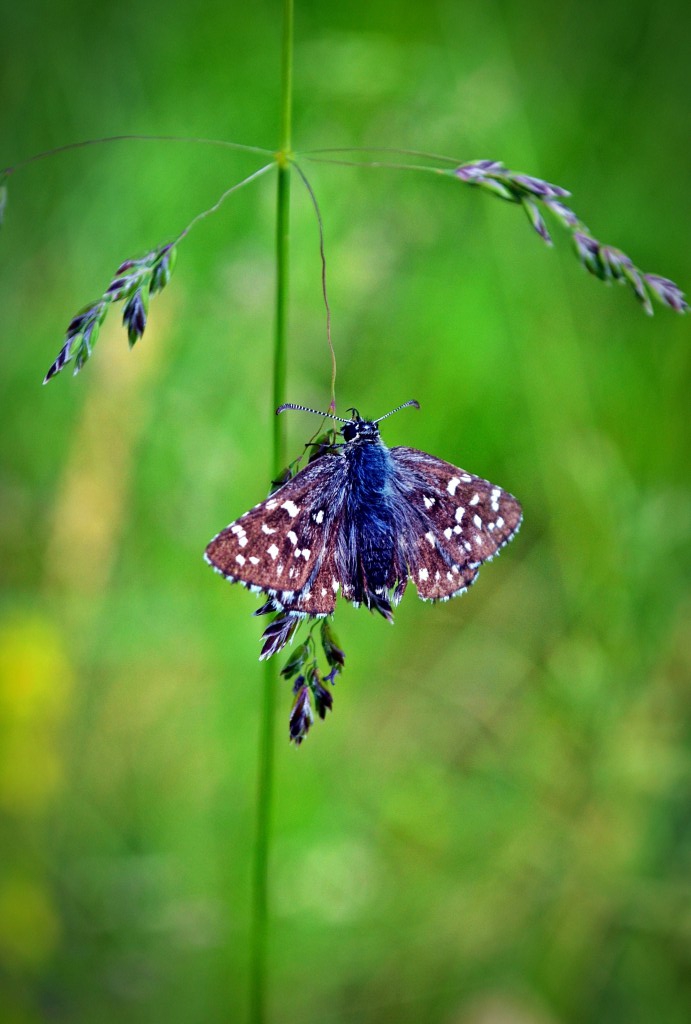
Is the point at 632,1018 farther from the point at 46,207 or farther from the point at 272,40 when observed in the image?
the point at 272,40

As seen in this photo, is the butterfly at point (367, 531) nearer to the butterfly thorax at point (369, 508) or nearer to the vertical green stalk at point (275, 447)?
the butterfly thorax at point (369, 508)

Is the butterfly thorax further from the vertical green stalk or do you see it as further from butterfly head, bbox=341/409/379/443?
the vertical green stalk

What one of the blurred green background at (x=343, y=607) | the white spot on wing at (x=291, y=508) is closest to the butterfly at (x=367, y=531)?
the white spot on wing at (x=291, y=508)

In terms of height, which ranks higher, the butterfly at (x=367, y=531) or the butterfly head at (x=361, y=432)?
the butterfly head at (x=361, y=432)

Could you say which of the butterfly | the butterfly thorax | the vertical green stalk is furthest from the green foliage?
the butterfly thorax

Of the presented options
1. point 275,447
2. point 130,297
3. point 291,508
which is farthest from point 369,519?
point 130,297

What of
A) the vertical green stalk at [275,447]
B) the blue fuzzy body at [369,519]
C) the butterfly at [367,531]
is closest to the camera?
the vertical green stalk at [275,447]

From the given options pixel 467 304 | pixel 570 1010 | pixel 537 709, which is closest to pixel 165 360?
pixel 467 304
